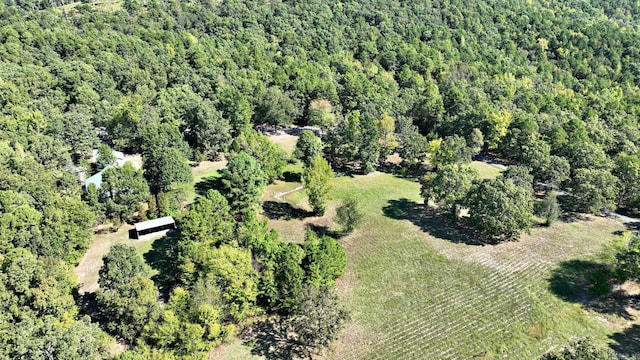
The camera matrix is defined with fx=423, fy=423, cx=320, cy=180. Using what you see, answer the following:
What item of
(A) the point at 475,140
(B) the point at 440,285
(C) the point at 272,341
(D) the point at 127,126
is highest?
(A) the point at 475,140

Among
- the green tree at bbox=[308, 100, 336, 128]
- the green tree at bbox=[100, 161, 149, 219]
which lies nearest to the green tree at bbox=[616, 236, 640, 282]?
the green tree at bbox=[308, 100, 336, 128]

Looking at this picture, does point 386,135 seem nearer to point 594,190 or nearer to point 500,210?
point 500,210

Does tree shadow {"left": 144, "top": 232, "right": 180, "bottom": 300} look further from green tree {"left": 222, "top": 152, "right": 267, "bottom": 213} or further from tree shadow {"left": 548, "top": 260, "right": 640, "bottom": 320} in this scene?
tree shadow {"left": 548, "top": 260, "right": 640, "bottom": 320}

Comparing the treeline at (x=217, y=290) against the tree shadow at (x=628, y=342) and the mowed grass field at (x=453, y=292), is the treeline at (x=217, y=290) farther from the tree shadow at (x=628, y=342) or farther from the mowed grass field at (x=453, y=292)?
the tree shadow at (x=628, y=342)

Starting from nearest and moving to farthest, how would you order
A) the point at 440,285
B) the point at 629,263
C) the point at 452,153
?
the point at 629,263 → the point at 440,285 → the point at 452,153

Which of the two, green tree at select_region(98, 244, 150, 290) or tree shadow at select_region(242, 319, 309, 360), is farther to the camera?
green tree at select_region(98, 244, 150, 290)

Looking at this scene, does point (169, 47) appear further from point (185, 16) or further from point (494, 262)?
point (494, 262)

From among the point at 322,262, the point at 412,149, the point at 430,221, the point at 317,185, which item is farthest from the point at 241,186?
the point at 412,149
